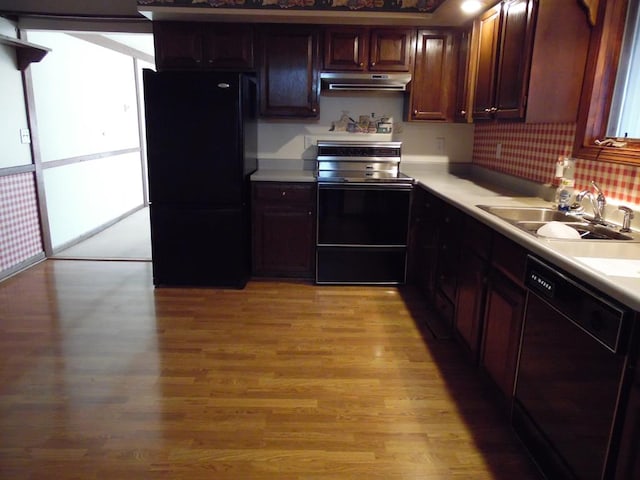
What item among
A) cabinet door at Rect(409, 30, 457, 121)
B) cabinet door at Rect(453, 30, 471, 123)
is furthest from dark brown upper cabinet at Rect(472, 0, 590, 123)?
cabinet door at Rect(409, 30, 457, 121)

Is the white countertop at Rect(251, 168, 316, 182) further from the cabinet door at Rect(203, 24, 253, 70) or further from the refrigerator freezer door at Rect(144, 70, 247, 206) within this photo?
the cabinet door at Rect(203, 24, 253, 70)

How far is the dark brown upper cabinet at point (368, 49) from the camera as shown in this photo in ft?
12.0

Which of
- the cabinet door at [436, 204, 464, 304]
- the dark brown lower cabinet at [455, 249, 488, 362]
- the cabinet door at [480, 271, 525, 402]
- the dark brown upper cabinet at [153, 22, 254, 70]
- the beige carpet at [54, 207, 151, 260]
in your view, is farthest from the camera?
the beige carpet at [54, 207, 151, 260]

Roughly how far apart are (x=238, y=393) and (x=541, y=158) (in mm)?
2263

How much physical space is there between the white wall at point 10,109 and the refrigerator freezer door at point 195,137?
1.27m

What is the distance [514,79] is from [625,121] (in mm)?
599

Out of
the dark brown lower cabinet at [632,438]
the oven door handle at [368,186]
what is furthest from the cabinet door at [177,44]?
the dark brown lower cabinet at [632,438]

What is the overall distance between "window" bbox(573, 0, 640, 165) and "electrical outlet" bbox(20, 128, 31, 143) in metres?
4.15

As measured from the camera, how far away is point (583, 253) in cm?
163

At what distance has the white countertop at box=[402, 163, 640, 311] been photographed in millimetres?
1300

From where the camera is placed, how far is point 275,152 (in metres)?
4.19

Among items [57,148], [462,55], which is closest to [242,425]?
[462,55]

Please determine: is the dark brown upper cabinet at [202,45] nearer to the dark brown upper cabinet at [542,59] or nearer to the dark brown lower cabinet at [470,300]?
the dark brown upper cabinet at [542,59]

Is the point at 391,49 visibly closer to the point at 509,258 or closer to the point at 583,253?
the point at 509,258
